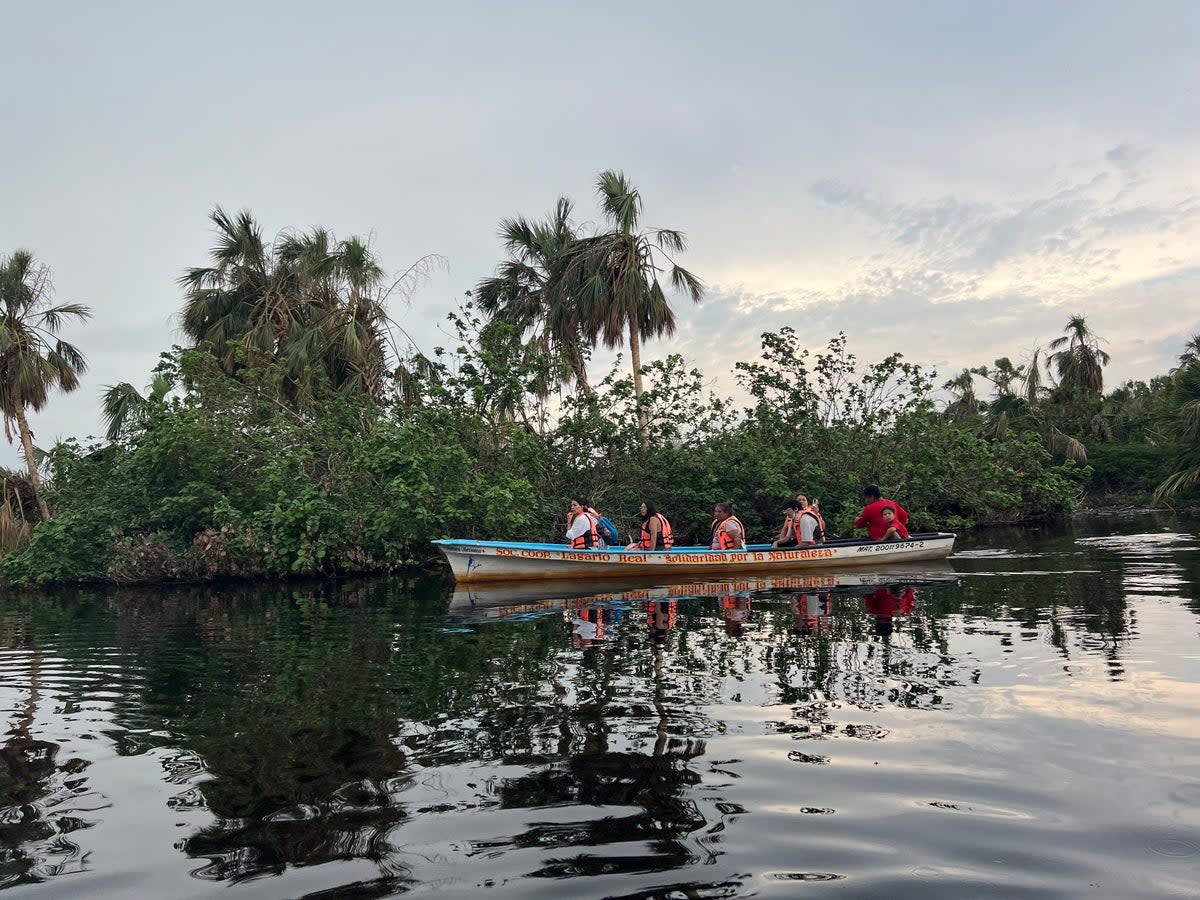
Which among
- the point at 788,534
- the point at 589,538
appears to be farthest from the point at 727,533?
the point at 589,538

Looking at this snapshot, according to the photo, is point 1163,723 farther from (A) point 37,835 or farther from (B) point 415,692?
(A) point 37,835

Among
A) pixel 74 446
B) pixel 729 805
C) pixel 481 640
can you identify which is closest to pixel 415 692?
pixel 481 640

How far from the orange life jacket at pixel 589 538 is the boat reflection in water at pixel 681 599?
29.9 inches

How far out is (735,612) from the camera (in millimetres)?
13039

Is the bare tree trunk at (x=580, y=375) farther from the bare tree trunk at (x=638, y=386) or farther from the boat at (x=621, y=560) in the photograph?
the boat at (x=621, y=560)

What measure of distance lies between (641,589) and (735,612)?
4.38m

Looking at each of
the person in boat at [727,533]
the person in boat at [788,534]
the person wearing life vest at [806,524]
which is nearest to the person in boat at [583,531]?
the person in boat at [727,533]

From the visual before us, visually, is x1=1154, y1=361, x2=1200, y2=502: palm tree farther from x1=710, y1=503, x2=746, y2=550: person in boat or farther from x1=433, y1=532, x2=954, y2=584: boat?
x1=710, y1=503, x2=746, y2=550: person in boat

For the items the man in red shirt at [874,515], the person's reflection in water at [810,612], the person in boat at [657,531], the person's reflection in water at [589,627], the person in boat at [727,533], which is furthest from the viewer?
the man in red shirt at [874,515]

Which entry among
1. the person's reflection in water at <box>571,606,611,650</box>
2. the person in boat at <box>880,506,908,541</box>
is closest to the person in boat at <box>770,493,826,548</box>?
the person in boat at <box>880,506,908,541</box>

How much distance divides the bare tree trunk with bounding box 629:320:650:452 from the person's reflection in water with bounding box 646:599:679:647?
12.2 meters

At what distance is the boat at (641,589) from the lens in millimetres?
14961

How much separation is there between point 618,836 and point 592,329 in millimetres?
25910

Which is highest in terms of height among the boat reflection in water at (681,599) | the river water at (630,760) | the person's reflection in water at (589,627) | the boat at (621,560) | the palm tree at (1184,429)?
the palm tree at (1184,429)
